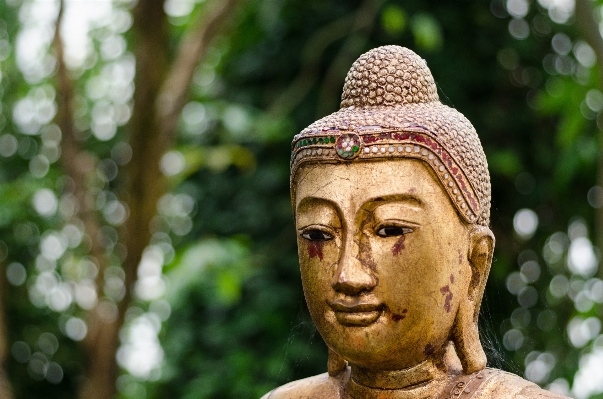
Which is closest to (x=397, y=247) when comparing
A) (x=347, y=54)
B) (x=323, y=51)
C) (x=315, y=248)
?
(x=315, y=248)

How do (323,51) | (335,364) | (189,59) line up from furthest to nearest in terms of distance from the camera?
(323,51)
(189,59)
(335,364)

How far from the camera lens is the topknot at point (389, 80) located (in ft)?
8.33

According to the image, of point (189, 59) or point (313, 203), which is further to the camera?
point (189, 59)

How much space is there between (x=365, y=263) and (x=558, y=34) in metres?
3.89

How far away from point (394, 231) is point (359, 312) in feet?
0.78

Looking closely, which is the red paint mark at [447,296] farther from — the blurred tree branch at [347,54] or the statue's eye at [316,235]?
the blurred tree branch at [347,54]

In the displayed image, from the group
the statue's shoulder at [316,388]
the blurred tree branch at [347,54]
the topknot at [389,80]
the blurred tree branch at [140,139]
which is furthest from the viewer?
the blurred tree branch at [347,54]

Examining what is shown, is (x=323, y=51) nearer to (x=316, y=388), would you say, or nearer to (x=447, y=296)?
(x=316, y=388)

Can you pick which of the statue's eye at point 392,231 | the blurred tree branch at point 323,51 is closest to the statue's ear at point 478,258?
the statue's eye at point 392,231

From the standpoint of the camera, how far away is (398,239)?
7.68 feet

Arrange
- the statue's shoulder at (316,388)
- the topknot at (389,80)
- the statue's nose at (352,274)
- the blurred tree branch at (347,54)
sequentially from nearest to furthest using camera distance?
the statue's nose at (352,274) < the topknot at (389,80) < the statue's shoulder at (316,388) < the blurred tree branch at (347,54)

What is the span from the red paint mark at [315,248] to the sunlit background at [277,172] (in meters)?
1.92

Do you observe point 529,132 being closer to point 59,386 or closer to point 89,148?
point 89,148

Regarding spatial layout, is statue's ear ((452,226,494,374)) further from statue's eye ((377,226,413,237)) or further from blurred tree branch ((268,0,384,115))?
blurred tree branch ((268,0,384,115))
